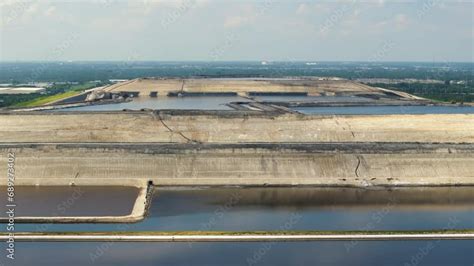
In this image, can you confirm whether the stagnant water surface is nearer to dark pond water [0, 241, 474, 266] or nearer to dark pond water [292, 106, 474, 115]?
dark pond water [0, 241, 474, 266]

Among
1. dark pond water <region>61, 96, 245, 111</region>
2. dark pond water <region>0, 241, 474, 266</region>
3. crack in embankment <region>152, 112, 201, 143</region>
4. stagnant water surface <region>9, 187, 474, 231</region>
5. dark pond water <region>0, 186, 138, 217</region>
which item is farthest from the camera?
dark pond water <region>61, 96, 245, 111</region>

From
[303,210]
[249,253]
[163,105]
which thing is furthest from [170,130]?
[163,105]

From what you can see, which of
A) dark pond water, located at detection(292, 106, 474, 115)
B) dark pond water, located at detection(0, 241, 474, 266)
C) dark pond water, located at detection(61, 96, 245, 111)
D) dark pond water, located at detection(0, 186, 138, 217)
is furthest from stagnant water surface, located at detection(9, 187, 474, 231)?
dark pond water, located at detection(61, 96, 245, 111)

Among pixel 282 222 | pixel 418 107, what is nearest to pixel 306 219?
pixel 282 222

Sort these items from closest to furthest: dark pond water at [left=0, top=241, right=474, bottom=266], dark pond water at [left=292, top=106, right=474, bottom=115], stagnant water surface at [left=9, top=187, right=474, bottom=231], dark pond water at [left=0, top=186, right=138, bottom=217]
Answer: dark pond water at [left=0, top=241, right=474, bottom=266] < stagnant water surface at [left=9, top=187, right=474, bottom=231] < dark pond water at [left=0, top=186, right=138, bottom=217] < dark pond water at [left=292, top=106, right=474, bottom=115]

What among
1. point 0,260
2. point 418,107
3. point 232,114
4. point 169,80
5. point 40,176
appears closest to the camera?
point 0,260

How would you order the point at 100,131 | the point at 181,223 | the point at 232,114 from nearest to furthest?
the point at 181,223 < the point at 100,131 < the point at 232,114

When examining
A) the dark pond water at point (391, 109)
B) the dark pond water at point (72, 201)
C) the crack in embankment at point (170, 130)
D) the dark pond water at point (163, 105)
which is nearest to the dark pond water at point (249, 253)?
the dark pond water at point (72, 201)

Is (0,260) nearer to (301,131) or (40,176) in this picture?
(40,176)

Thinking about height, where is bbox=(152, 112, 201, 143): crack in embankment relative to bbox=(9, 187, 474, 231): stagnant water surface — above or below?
above
